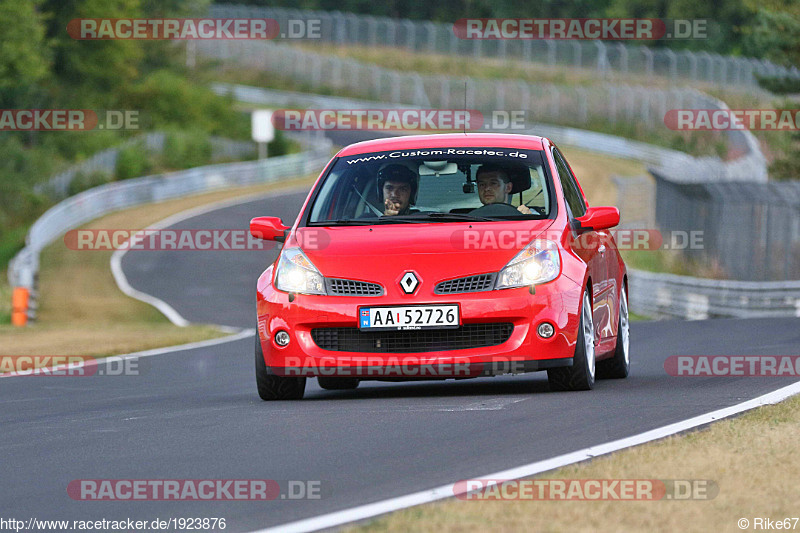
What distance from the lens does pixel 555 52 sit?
254 ft

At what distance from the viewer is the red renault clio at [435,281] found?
937 centimetres

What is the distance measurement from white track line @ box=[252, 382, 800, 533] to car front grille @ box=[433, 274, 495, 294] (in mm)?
1699

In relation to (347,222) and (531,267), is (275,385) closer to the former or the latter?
(347,222)

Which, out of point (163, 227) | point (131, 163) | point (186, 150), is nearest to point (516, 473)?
point (163, 227)

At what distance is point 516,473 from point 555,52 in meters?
72.5

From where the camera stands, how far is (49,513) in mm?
6000

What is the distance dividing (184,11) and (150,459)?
85.7 metres

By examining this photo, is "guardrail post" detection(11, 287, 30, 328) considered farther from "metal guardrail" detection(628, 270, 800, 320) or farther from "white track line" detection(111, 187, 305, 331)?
"metal guardrail" detection(628, 270, 800, 320)

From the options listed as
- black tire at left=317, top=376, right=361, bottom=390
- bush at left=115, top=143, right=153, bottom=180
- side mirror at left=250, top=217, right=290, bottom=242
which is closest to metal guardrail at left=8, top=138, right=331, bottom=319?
bush at left=115, top=143, right=153, bottom=180

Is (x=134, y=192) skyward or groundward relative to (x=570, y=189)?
groundward

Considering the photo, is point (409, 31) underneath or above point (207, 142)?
above

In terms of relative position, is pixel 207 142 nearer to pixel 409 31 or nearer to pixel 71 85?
pixel 71 85

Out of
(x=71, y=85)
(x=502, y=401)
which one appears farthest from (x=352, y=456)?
(x=71, y=85)

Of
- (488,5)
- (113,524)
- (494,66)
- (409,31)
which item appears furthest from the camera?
(488,5)
